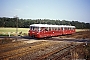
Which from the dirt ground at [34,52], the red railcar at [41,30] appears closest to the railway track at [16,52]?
the dirt ground at [34,52]

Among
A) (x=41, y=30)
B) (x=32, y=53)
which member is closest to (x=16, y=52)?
(x=32, y=53)

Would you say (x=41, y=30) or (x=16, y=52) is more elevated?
(x=41, y=30)

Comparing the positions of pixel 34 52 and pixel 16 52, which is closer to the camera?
pixel 16 52

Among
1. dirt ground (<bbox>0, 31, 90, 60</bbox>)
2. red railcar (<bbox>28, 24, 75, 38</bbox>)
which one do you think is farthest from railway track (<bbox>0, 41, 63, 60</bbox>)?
red railcar (<bbox>28, 24, 75, 38</bbox>)

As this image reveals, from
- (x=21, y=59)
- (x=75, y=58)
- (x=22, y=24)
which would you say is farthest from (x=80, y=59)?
(x=22, y=24)

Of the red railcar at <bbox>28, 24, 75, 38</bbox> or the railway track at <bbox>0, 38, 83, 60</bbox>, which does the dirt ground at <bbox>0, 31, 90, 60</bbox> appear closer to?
the railway track at <bbox>0, 38, 83, 60</bbox>

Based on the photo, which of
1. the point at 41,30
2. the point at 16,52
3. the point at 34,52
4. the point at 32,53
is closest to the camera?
the point at 32,53

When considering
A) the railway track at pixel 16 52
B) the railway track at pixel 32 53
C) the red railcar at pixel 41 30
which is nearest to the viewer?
the railway track at pixel 32 53

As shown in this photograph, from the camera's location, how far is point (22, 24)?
10112 centimetres

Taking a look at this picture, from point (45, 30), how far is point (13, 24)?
7461 cm

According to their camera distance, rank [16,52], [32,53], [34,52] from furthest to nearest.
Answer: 1. [34,52]
2. [16,52]
3. [32,53]

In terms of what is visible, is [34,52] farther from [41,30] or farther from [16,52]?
[41,30]

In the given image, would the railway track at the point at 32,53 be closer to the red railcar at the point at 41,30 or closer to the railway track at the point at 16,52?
the railway track at the point at 16,52

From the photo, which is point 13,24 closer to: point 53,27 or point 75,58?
point 53,27
